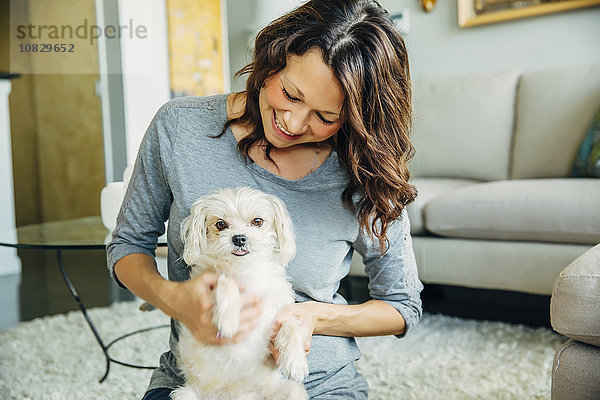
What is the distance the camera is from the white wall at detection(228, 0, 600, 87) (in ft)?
11.2

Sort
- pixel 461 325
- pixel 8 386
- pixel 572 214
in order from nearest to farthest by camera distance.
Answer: pixel 8 386 < pixel 572 214 < pixel 461 325

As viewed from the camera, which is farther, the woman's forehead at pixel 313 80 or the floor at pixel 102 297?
the floor at pixel 102 297

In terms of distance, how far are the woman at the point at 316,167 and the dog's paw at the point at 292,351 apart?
0.05m

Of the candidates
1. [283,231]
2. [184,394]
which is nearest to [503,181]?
[283,231]

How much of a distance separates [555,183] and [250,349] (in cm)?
199

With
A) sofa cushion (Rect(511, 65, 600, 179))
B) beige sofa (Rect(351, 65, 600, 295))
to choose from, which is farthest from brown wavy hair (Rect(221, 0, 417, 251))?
sofa cushion (Rect(511, 65, 600, 179))

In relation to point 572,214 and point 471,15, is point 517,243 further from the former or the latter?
point 471,15

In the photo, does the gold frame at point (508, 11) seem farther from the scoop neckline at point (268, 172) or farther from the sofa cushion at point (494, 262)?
the scoop neckline at point (268, 172)

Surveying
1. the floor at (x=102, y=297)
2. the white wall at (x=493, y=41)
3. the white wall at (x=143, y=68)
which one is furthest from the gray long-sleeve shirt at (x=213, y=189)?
the white wall at (x=143, y=68)

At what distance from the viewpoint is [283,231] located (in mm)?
1147

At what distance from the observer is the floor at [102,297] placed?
2652 mm

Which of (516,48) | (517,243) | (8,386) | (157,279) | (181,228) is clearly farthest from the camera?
(516,48)

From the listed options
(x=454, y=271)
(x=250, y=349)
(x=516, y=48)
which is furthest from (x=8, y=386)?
(x=516, y=48)

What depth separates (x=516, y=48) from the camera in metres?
3.65
